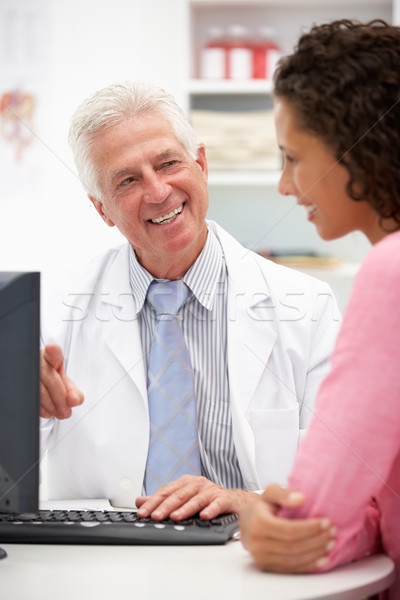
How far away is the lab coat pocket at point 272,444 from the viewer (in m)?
1.55

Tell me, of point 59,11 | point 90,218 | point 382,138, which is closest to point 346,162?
point 382,138

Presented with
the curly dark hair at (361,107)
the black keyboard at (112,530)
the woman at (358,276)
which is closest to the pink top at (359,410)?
the woman at (358,276)

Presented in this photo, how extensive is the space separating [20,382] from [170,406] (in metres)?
0.63

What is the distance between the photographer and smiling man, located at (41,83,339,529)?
155 centimetres

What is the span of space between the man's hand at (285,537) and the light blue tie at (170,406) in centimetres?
65

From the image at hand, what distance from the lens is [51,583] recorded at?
86 cm

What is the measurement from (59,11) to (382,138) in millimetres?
2483

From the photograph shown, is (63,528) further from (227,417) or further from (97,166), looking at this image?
(97,166)

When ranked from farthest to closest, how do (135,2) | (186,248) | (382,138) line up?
(135,2), (186,248), (382,138)

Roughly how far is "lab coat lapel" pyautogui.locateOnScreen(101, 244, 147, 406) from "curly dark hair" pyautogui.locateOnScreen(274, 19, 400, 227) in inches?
Result: 31.0

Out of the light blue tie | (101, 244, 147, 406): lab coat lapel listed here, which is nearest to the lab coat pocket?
the light blue tie

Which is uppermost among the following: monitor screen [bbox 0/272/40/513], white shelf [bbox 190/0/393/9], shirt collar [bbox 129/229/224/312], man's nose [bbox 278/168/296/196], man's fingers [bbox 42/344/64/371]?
white shelf [bbox 190/0/393/9]

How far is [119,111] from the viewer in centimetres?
161

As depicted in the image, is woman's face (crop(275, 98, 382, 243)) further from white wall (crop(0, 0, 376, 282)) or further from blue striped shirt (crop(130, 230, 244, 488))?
white wall (crop(0, 0, 376, 282))
